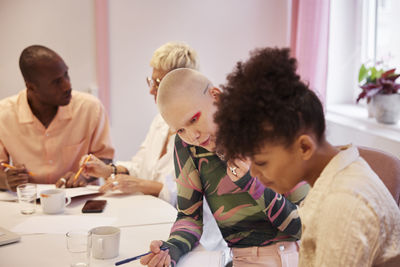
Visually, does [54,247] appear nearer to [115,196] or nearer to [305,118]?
[115,196]

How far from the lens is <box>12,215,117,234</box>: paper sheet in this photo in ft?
5.11

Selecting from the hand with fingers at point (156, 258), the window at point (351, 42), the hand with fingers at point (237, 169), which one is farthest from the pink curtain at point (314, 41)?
the hand with fingers at point (156, 258)

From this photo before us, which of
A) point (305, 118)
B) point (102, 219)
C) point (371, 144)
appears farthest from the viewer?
point (371, 144)

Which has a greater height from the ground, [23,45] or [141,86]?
[23,45]

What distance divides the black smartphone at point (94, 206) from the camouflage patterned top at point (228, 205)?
1.41ft

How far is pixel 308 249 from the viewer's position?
893mm

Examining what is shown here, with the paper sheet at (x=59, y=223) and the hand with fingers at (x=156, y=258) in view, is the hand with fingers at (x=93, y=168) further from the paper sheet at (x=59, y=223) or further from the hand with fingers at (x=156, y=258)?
the hand with fingers at (x=156, y=258)

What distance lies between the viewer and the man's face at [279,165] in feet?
2.96

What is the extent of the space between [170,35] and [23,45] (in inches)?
45.0

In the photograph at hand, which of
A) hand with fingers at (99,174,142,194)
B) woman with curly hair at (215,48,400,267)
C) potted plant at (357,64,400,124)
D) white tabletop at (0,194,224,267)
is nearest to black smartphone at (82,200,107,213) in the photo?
white tabletop at (0,194,224,267)

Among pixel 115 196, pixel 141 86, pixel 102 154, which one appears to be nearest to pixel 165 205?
pixel 115 196

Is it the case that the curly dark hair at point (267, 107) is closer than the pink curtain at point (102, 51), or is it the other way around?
the curly dark hair at point (267, 107)

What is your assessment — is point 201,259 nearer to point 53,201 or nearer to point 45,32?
point 53,201

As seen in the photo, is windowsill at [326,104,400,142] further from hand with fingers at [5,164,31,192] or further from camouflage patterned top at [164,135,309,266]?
hand with fingers at [5,164,31,192]
